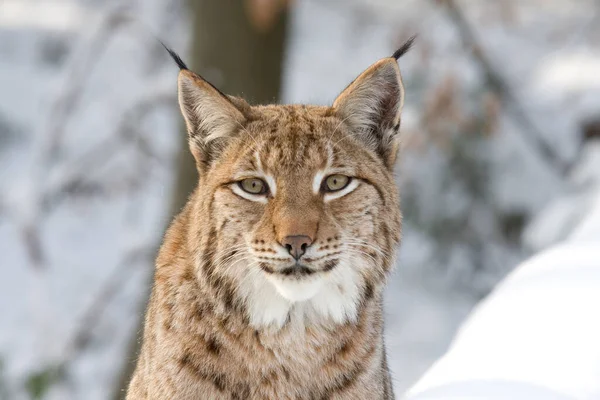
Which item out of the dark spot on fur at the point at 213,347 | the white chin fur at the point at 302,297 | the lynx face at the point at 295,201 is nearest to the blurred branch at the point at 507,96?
the lynx face at the point at 295,201

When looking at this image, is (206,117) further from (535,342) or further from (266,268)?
(535,342)

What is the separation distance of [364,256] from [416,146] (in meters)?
4.35

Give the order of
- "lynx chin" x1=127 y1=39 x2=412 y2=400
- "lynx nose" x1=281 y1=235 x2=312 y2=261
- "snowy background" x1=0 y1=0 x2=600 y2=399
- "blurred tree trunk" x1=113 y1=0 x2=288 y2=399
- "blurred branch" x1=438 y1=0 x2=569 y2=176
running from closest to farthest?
"lynx nose" x1=281 y1=235 x2=312 y2=261
"lynx chin" x1=127 y1=39 x2=412 y2=400
"blurred tree trunk" x1=113 y1=0 x2=288 y2=399
"snowy background" x1=0 y1=0 x2=600 y2=399
"blurred branch" x1=438 y1=0 x2=569 y2=176

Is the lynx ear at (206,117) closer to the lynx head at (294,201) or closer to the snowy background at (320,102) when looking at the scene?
the lynx head at (294,201)

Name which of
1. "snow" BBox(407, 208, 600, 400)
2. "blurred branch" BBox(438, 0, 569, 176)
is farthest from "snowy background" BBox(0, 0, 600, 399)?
"snow" BBox(407, 208, 600, 400)

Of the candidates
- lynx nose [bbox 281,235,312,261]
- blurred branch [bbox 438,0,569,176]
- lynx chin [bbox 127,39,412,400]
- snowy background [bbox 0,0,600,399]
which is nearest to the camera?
lynx nose [bbox 281,235,312,261]

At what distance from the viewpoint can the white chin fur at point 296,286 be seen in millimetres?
2768

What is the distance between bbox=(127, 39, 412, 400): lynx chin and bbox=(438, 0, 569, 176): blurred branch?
170 inches

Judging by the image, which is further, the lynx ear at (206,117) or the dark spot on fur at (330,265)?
the lynx ear at (206,117)

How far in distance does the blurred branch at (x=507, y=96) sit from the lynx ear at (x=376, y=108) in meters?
4.09

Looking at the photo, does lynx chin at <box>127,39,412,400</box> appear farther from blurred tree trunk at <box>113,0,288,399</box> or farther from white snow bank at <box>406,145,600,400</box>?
blurred tree trunk at <box>113,0,288,399</box>

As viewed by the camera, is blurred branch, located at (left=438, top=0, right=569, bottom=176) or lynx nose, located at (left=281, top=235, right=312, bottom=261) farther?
blurred branch, located at (left=438, top=0, right=569, bottom=176)

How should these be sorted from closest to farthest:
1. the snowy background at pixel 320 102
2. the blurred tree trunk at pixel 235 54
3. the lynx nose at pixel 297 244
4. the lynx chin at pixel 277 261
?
the lynx nose at pixel 297 244, the lynx chin at pixel 277 261, the blurred tree trunk at pixel 235 54, the snowy background at pixel 320 102

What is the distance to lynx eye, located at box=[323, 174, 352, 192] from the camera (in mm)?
2895
